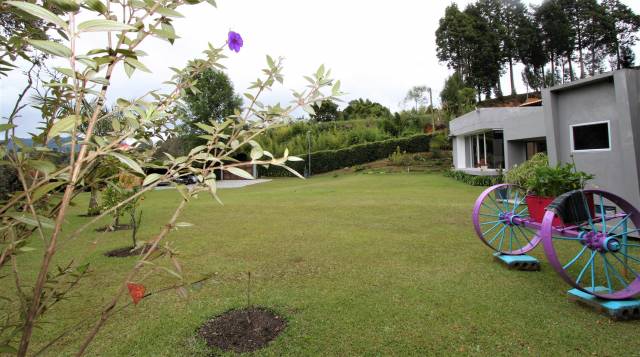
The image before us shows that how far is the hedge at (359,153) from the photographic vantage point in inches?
1188

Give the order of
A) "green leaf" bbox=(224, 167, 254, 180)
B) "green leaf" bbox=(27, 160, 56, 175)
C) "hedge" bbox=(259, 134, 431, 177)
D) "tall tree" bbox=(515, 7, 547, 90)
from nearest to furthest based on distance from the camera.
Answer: "green leaf" bbox=(27, 160, 56, 175) < "green leaf" bbox=(224, 167, 254, 180) < "hedge" bbox=(259, 134, 431, 177) < "tall tree" bbox=(515, 7, 547, 90)

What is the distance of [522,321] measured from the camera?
314cm

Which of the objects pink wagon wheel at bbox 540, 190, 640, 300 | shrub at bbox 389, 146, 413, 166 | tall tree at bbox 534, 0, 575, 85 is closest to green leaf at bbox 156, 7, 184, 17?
pink wagon wheel at bbox 540, 190, 640, 300

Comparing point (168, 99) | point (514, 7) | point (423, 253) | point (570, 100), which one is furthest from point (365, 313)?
point (514, 7)

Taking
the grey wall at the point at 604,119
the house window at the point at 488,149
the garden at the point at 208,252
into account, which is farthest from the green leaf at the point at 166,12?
the house window at the point at 488,149

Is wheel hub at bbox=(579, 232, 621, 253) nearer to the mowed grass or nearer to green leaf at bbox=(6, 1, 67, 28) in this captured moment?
the mowed grass

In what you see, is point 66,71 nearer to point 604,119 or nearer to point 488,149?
point 604,119

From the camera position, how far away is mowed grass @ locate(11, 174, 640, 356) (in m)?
2.82

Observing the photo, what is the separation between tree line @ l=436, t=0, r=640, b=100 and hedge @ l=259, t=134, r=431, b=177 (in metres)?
20.0

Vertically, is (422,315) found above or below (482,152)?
below

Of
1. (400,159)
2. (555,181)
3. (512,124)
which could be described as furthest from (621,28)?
(555,181)

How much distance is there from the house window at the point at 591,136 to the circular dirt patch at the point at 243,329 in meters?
7.42

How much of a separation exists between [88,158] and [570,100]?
9262 mm

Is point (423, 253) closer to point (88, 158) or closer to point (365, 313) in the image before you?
point (365, 313)
